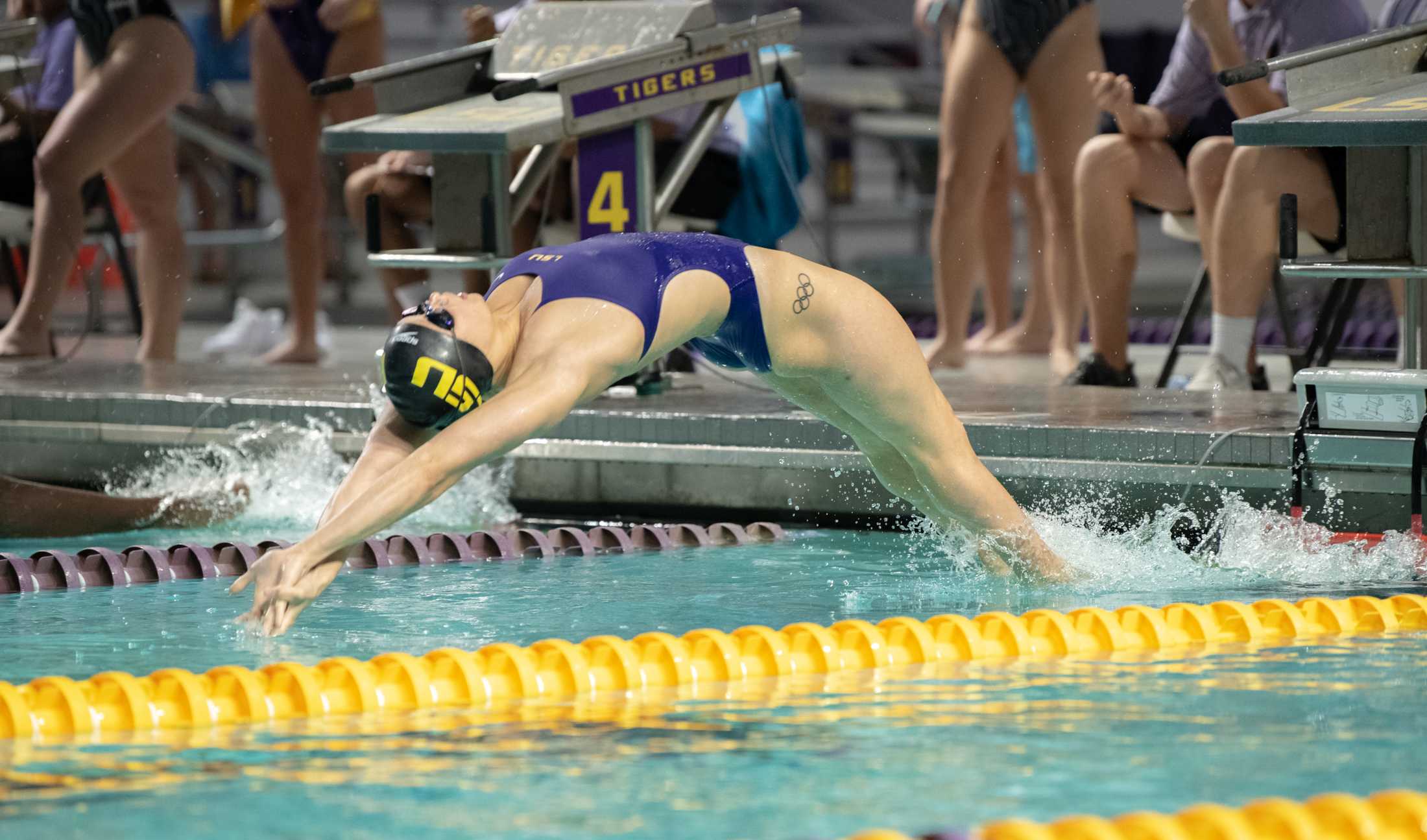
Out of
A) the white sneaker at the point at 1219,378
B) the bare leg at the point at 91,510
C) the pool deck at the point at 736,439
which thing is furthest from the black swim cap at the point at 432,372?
the white sneaker at the point at 1219,378

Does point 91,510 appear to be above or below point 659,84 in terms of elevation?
below

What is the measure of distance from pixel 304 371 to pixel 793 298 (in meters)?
3.19

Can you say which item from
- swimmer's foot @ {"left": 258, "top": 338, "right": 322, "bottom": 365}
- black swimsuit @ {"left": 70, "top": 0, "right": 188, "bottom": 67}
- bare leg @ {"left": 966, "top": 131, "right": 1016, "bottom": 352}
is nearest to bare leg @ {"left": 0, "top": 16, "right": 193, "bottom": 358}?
black swimsuit @ {"left": 70, "top": 0, "right": 188, "bottom": 67}

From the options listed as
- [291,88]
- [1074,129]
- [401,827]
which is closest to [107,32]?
[291,88]

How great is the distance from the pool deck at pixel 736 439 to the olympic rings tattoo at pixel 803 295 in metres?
1.19

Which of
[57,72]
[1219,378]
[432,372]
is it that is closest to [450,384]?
[432,372]

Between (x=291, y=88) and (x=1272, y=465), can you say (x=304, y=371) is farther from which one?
(x=1272, y=465)

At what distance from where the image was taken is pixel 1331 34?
515 centimetres

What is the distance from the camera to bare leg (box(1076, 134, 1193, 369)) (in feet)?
18.1

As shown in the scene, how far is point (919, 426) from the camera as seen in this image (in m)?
3.54

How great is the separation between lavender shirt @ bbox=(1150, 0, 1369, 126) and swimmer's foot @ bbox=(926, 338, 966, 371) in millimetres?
994

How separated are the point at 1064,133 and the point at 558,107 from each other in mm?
1674

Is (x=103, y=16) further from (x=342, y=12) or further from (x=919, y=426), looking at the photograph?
(x=919, y=426)

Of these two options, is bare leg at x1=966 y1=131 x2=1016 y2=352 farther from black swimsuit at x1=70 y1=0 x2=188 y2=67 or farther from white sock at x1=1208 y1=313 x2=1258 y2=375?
black swimsuit at x1=70 y1=0 x2=188 y2=67
